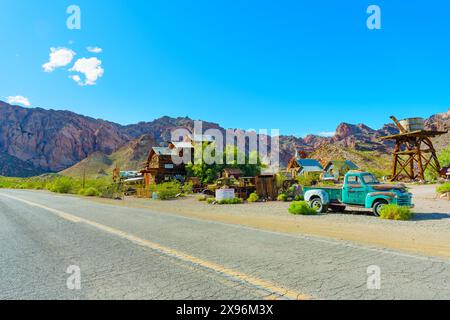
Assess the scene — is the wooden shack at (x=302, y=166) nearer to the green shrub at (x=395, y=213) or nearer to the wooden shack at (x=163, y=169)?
the wooden shack at (x=163, y=169)

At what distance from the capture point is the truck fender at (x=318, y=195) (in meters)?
15.4

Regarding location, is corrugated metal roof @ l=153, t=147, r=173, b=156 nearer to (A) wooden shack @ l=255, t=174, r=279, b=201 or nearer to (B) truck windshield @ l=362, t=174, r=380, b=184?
(A) wooden shack @ l=255, t=174, r=279, b=201

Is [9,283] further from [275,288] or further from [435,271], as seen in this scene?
[435,271]

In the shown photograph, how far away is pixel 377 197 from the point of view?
13430 millimetres

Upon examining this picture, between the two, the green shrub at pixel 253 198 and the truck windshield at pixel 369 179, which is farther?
the green shrub at pixel 253 198

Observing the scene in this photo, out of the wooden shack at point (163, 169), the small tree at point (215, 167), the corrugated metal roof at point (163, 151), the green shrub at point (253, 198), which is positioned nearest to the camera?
the green shrub at point (253, 198)

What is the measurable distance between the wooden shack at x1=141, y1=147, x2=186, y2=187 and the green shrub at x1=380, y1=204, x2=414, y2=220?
39.4 metres

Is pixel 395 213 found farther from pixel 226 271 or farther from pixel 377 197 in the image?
pixel 226 271

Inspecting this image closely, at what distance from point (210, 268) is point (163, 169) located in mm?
45086

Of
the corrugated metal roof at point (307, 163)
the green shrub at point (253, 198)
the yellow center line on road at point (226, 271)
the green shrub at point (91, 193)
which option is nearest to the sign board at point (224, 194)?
the green shrub at point (253, 198)

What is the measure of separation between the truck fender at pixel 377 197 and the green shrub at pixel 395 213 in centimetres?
51

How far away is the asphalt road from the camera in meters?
4.00

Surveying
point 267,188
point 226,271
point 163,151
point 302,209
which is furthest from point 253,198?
point 163,151
